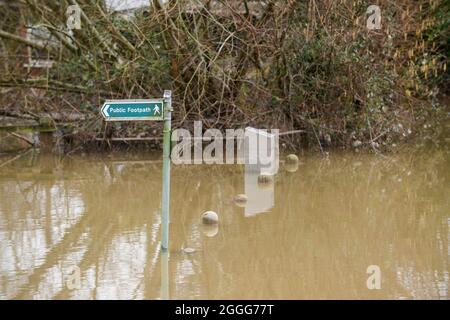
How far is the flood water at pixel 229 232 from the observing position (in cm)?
642

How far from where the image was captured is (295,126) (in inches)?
548

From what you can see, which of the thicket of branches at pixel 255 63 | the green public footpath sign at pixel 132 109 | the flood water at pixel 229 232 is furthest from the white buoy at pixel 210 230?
the thicket of branches at pixel 255 63

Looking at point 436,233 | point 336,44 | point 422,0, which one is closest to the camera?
point 436,233

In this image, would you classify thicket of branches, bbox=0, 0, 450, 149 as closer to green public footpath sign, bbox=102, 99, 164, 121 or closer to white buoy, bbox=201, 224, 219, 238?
white buoy, bbox=201, 224, 219, 238

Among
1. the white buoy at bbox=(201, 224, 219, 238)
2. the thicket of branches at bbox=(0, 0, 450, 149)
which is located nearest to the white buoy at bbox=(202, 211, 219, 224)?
the white buoy at bbox=(201, 224, 219, 238)

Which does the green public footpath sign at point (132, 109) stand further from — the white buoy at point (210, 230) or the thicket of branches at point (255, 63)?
the thicket of branches at point (255, 63)

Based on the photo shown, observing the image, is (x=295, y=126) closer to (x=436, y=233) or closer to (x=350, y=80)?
(x=350, y=80)

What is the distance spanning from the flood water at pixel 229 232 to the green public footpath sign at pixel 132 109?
4.61ft

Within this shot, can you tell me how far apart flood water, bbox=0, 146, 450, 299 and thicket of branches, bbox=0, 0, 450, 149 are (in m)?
1.18

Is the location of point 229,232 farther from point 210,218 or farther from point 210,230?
point 210,218

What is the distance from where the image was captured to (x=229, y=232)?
8.26 m

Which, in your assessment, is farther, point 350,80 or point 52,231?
point 350,80

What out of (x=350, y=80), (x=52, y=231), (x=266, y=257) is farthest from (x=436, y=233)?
(x=350, y=80)
